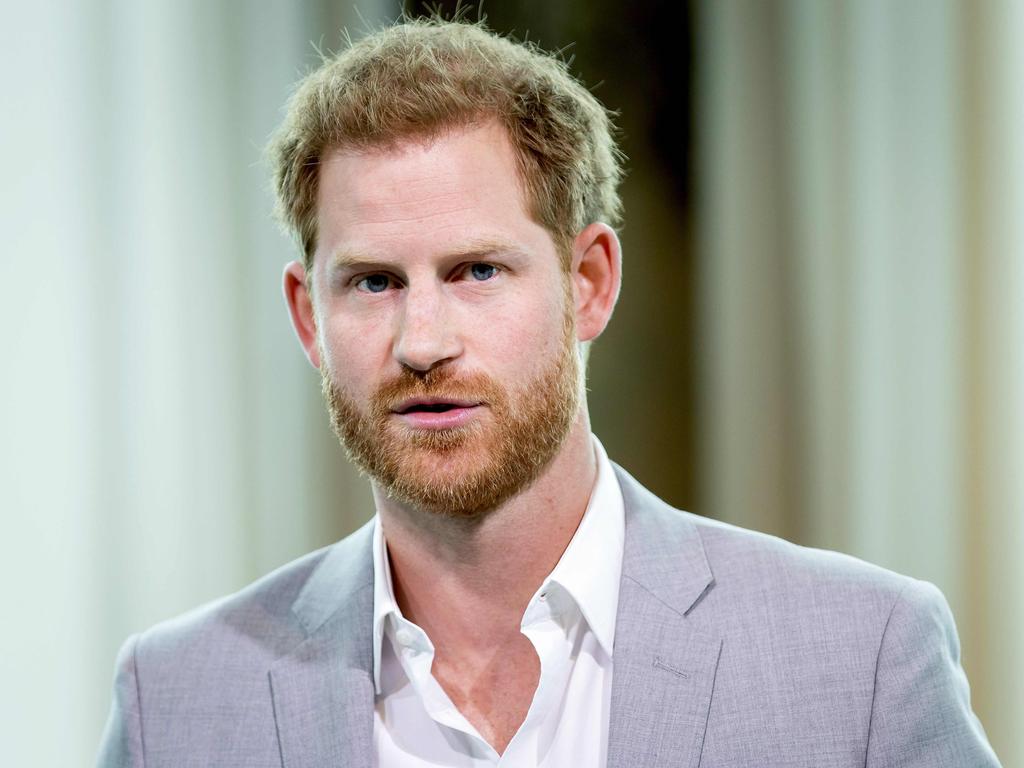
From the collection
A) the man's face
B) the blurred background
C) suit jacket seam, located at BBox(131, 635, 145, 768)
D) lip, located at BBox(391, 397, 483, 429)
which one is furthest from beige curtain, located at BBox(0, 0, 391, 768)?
lip, located at BBox(391, 397, 483, 429)

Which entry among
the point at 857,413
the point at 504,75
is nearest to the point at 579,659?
the point at 504,75

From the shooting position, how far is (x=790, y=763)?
1438 mm

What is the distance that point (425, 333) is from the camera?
1.47 meters

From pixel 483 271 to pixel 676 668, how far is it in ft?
2.03

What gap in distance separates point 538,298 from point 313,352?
16.4 inches

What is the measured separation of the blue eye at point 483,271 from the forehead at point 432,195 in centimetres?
4

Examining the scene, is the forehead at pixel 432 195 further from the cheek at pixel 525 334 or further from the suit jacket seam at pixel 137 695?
the suit jacket seam at pixel 137 695

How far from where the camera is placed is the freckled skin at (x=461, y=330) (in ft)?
4.96

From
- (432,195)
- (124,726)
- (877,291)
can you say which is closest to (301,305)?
(432,195)

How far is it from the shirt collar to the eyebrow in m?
0.41

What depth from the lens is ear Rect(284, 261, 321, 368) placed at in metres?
1.76

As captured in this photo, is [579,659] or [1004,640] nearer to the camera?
[579,659]

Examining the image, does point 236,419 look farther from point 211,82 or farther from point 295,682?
point 295,682

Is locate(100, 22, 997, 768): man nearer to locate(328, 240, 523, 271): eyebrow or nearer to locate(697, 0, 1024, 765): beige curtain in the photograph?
locate(328, 240, 523, 271): eyebrow
